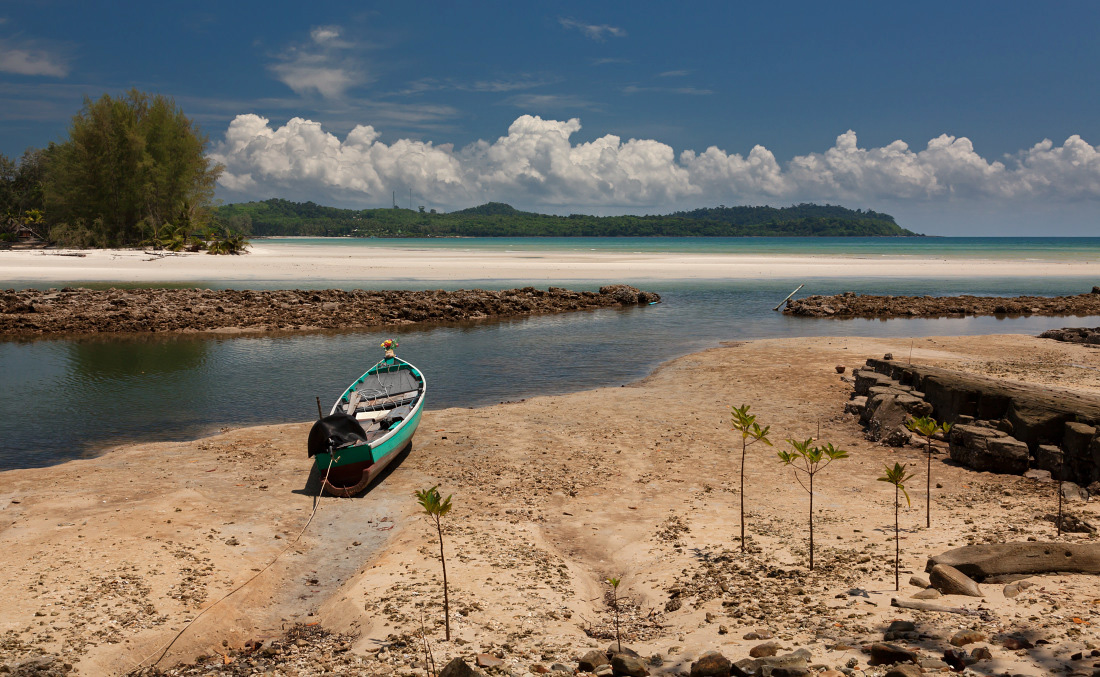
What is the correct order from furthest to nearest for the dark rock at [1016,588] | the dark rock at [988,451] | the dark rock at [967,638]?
the dark rock at [988,451]
the dark rock at [1016,588]
the dark rock at [967,638]

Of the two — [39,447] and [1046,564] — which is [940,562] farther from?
[39,447]

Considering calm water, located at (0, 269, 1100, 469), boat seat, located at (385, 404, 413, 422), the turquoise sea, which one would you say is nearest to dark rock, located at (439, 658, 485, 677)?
boat seat, located at (385, 404, 413, 422)

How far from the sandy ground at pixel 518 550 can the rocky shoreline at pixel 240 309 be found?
18795 mm

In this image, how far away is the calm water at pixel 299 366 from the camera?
16484 millimetres

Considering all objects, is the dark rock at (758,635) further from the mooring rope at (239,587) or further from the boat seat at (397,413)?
the boat seat at (397,413)

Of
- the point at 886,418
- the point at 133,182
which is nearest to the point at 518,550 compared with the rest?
the point at 886,418

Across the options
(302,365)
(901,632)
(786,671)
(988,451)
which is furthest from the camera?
(302,365)

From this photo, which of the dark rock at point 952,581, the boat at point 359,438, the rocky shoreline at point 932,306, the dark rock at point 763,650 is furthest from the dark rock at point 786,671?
the rocky shoreline at point 932,306

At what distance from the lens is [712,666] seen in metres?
5.04

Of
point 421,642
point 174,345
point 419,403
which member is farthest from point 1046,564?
point 174,345

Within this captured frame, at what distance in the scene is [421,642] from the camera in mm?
6309

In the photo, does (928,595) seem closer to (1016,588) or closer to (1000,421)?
(1016,588)

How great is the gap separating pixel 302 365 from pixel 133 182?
6734 centimetres

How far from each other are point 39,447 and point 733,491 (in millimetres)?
14422
